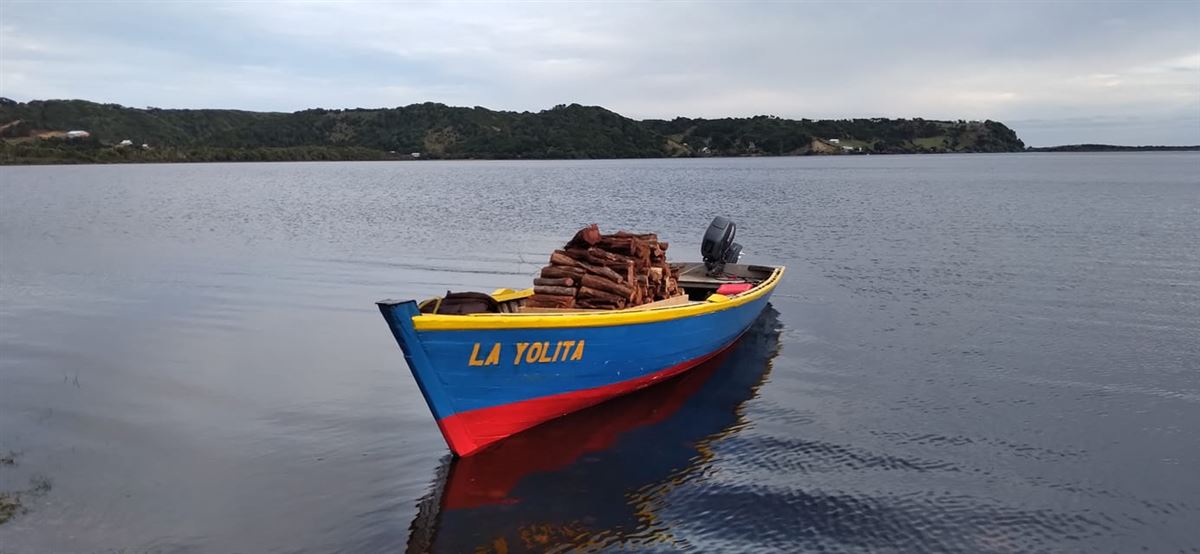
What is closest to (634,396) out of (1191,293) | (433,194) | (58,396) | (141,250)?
(58,396)

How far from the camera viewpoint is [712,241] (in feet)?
60.3

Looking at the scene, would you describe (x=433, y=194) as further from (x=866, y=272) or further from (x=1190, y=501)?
(x=1190, y=501)

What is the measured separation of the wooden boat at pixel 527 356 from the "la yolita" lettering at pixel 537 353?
0.5 inches

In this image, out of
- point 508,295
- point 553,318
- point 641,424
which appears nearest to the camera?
point 553,318

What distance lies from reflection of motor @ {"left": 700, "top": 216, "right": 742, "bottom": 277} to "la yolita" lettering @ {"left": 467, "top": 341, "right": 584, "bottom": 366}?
8324 millimetres

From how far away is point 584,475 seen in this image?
9.58 meters

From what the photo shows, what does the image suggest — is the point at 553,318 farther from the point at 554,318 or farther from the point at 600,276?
the point at 600,276

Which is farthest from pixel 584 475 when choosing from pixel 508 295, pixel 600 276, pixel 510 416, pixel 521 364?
pixel 508 295

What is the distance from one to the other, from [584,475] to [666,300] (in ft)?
13.1

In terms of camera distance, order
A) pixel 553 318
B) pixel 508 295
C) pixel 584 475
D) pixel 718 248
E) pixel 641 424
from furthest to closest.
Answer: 1. pixel 718 248
2. pixel 508 295
3. pixel 641 424
4. pixel 553 318
5. pixel 584 475

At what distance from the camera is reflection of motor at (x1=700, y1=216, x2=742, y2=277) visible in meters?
18.3

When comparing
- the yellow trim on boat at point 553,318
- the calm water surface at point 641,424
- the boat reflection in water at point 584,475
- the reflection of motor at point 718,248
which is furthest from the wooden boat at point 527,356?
the reflection of motor at point 718,248

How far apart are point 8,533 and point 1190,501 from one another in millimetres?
11831

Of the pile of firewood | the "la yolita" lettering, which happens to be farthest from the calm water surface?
the pile of firewood
